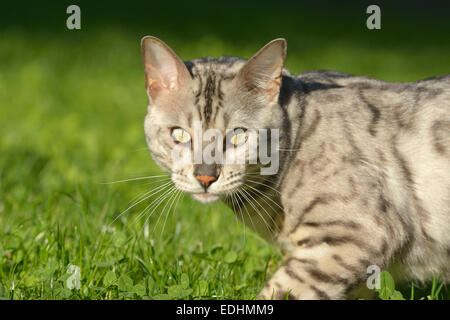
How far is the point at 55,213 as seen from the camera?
370 centimetres

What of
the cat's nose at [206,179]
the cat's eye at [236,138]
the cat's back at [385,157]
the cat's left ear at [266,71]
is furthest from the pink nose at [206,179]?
the cat's left ear at [266,71]

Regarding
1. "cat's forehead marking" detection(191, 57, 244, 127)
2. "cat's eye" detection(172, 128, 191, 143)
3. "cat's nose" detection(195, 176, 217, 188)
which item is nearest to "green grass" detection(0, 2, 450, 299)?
"cat's nose" detection(195, 176, 217, 188)

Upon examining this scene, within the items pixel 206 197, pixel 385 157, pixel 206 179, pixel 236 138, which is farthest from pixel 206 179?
pixel 385 157

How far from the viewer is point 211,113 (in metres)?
2.76

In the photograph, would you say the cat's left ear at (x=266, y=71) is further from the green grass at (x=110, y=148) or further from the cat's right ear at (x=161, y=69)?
the green grass at (x=110, y=148)

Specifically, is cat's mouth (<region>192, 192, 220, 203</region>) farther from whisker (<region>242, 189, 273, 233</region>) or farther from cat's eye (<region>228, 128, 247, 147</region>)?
cat's eye (<region>228, 128, 247, 147</region>)

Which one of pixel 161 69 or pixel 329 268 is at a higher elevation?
pixel 161 69

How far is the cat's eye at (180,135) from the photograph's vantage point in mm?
2799

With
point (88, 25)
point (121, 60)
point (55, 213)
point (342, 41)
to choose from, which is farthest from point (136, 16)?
point (55, 213)

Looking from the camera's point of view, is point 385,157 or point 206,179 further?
point 385,157

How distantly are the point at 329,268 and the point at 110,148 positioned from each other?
3409 millimetres

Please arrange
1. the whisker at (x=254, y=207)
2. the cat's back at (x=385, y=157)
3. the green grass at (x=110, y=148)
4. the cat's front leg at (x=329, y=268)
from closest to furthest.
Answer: the cat's front leg at (x=329, y=268) < the cat's back at (x=385, y=157) < the whisker at (x=254, y=207) < the green grass at (x=110, y=148)

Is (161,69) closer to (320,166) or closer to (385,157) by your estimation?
(320,166)

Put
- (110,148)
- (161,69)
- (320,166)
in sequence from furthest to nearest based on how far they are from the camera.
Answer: (110,148) → (161,69) → (320,166)
